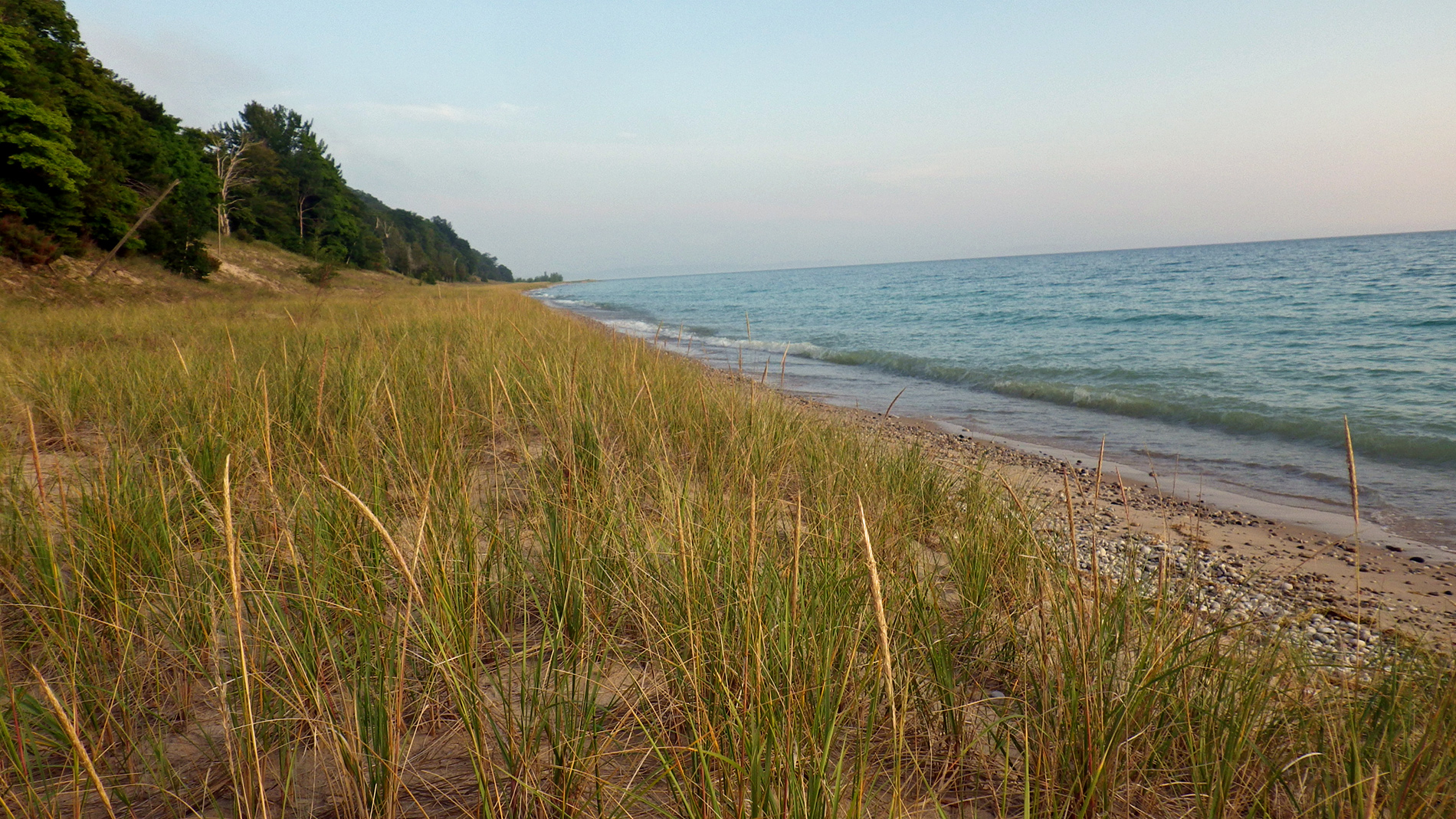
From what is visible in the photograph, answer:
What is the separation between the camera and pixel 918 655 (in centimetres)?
173

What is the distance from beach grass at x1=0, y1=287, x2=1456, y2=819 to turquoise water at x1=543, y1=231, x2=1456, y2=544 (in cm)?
107

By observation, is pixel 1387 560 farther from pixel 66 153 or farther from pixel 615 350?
pixel 66 153

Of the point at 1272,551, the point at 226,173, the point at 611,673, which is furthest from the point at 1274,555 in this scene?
the point at 226,173

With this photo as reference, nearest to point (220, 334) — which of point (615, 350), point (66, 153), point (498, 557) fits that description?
point (615, 350)

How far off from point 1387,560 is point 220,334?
35.0 feet

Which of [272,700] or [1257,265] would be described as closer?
[272,700]

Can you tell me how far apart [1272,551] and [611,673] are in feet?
15.6

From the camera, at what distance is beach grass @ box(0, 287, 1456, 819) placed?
117 cm

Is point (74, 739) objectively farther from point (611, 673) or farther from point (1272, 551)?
point (1272, 551)

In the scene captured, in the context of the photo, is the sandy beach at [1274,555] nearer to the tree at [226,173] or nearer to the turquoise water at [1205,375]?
the turquoise water at [1205,375]

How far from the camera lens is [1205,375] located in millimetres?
10523

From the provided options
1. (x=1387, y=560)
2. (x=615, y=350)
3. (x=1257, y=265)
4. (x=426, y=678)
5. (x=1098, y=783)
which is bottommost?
(x=1387, y=560)

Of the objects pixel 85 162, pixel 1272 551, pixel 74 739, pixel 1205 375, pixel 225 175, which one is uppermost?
pixel 225 175

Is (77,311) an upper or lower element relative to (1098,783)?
upper
